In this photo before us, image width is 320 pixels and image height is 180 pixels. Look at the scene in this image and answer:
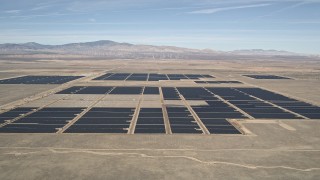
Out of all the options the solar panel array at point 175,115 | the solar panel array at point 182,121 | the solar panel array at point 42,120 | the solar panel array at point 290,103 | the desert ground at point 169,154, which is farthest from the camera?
the solar panel array at point 290,103

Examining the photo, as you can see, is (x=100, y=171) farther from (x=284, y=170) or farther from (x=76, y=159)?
(x=284, y=170)

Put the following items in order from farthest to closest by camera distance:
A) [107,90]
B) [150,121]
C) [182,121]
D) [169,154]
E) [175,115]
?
[107,90], [175,115], [182,121], [150,121], [169,154]

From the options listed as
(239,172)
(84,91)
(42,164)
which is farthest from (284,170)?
(84,91)

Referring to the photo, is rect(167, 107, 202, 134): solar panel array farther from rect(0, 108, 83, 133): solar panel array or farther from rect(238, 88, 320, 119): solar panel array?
rect(238, 88, 320, 119): solar panel array

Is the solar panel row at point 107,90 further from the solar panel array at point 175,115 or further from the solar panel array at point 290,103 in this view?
the solar panel array at point 290,103

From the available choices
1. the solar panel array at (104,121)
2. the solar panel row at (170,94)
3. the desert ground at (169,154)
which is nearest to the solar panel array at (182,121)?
the desert ground at (169,154)

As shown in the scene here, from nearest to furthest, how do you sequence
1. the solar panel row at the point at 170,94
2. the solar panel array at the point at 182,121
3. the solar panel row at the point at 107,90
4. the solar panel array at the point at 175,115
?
the solar panel array at the point at 182,121 → the solar panel array at the point at 175,115 → the solar panel row at the point at 170,94 → the solar panel row at the point at 107,90

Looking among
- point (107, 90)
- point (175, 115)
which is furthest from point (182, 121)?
point (107, 90)

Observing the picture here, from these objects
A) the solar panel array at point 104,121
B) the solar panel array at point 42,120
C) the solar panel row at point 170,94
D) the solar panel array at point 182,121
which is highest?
the solar panel row at point 170,94

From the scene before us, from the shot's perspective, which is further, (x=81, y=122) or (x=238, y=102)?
(x=238, y=102)

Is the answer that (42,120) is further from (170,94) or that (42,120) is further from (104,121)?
(170,94)

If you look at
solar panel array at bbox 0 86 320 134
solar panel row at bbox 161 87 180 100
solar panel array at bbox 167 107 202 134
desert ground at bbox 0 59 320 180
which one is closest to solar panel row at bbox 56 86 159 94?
solar panel row at bbox 161 87 180 100
